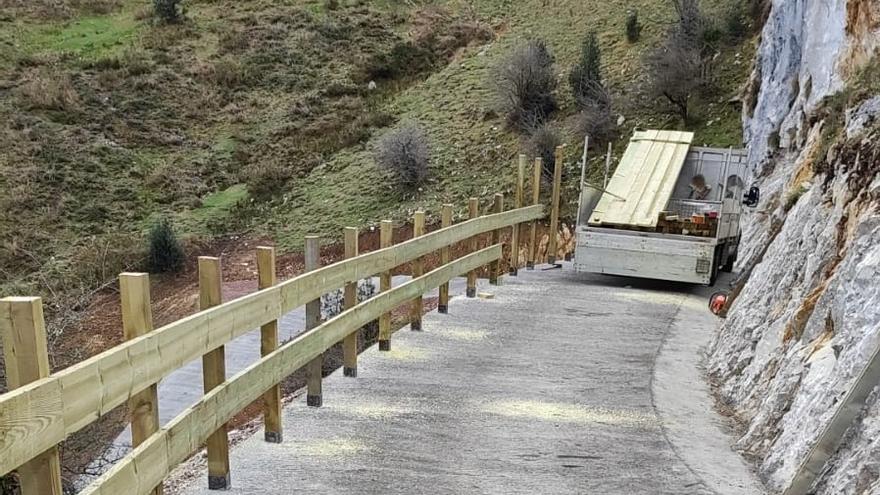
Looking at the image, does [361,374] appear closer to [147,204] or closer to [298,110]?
[147,204]

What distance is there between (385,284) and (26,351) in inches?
201

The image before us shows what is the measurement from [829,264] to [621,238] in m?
6.09

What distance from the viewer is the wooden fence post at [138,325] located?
3346mm

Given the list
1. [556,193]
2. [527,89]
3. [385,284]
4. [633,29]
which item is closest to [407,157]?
[527,89]

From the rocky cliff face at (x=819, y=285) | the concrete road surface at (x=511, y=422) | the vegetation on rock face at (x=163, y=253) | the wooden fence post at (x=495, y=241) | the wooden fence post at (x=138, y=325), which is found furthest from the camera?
the vegetation on rock face at (x=163, y=253)

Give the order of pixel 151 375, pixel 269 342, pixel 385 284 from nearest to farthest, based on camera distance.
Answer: pixel 151 375 < pixel 269 342 < pixel 385 284

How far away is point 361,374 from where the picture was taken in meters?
6.90

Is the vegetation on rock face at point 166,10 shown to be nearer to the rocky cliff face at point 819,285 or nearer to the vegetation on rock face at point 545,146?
the vegetation on rock face at point 545,146

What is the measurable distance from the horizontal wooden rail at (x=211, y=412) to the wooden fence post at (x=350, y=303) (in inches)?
4.2

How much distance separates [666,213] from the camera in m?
13.0

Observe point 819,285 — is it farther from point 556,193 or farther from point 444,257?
point 556,193

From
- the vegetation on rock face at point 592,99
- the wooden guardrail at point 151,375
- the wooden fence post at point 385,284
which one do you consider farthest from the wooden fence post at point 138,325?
the vegetation on rock face at point 592,99

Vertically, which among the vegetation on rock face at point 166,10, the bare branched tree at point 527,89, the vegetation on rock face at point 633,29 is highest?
the vegetation on rock face at point 166,10

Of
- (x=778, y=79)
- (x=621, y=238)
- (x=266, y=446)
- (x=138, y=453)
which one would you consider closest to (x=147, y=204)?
(x=621, y=238)
